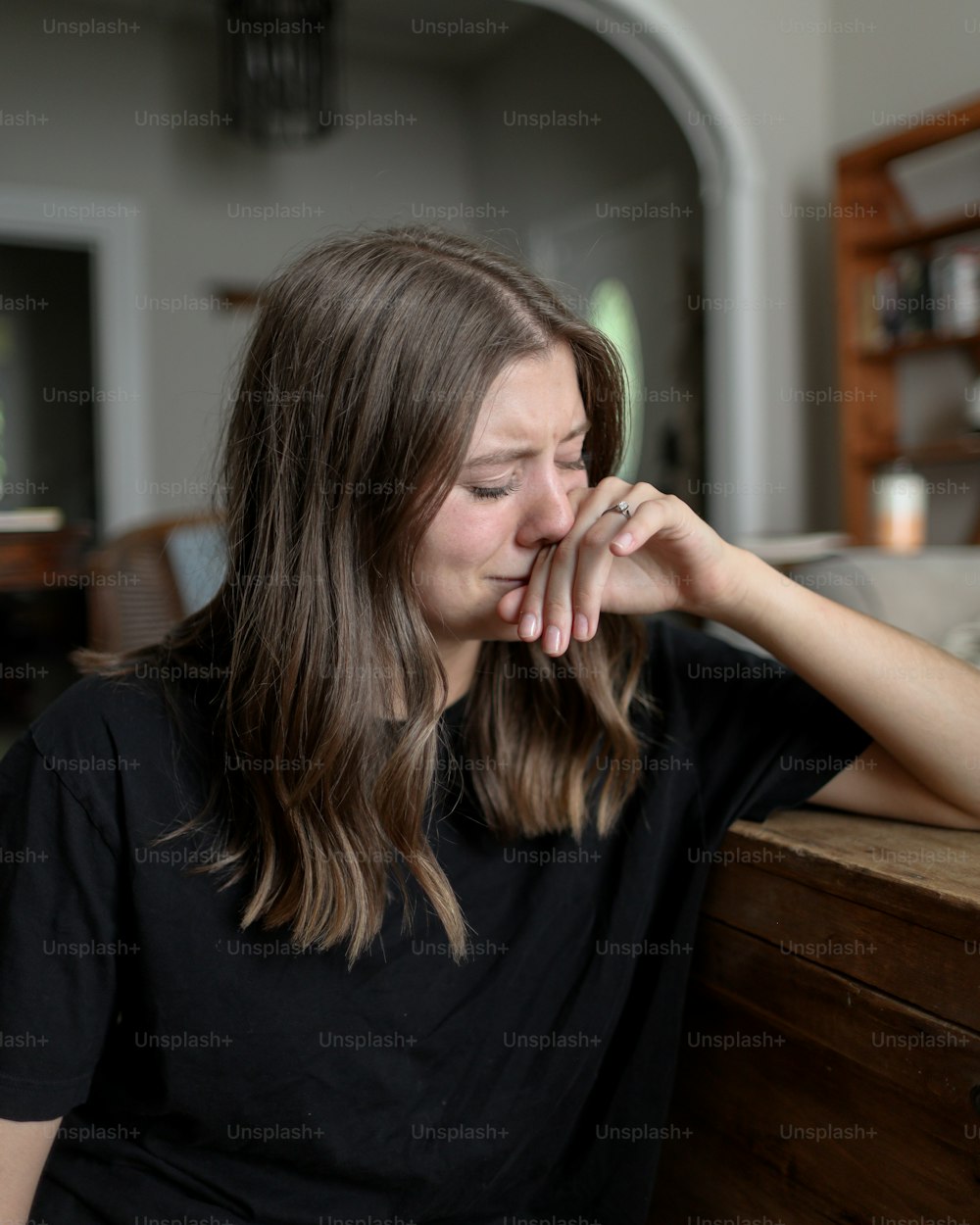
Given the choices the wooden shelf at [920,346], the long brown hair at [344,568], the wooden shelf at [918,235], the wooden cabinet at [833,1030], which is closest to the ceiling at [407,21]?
the wooden shelf at [918,235]

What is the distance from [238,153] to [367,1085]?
553 cm

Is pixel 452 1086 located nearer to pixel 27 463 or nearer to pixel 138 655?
pixel 138 655

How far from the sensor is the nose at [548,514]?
3.29ft

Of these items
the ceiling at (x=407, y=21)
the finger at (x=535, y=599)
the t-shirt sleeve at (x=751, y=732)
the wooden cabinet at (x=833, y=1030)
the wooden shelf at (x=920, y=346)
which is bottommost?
the wooden cabinet at (x=833, y=1030)

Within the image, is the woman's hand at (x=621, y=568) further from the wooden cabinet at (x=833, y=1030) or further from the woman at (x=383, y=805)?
the wooden cabinet at (x=833, y=1030)

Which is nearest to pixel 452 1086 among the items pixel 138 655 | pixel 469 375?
pixel 138 655

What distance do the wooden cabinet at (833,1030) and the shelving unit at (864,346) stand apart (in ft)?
9.65

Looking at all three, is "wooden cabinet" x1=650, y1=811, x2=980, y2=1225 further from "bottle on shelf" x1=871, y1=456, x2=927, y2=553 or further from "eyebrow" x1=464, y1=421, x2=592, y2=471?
"bottle on shelf" x1=871, y1=456, x2=927, y2=553

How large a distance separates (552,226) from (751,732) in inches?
199

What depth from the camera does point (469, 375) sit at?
0.96 metres

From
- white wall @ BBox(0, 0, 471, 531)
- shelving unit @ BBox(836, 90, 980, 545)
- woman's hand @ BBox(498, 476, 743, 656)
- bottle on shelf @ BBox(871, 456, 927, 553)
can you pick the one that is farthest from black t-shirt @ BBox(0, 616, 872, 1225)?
white wall @ BBox(0, 0, 471, 531)

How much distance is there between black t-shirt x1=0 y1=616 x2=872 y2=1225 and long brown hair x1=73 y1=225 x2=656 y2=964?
5 cm

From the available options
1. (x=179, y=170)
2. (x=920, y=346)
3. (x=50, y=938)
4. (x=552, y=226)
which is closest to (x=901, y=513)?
(x=920, y=346)

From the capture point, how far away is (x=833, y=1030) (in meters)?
0.98
